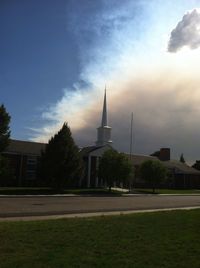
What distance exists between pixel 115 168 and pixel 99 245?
38.3 metres

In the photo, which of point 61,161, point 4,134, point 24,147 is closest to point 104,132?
point 24,147

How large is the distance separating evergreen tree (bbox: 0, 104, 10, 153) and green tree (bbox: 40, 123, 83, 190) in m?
4.67

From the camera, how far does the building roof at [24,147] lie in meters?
51.4

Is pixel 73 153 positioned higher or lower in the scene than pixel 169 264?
higher

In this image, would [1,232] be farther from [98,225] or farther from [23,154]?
[23,154]

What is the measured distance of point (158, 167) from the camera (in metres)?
52.8

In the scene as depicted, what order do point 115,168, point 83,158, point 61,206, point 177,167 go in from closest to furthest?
1. point 61,206
2. point 115,168
3. point 83,158
4. point 177,167

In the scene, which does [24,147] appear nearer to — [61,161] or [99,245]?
[61,161]

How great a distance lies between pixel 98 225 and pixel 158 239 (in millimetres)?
2794

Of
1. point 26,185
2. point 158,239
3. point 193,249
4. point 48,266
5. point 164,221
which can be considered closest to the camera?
point 48,266

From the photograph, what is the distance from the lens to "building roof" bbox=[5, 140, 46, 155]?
169 ft

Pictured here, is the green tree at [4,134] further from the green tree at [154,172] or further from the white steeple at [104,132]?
the white steeple at [104,132]

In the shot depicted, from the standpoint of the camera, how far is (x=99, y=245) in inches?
353

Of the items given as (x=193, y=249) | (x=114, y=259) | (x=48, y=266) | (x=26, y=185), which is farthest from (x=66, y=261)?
(x=26, y=185)
